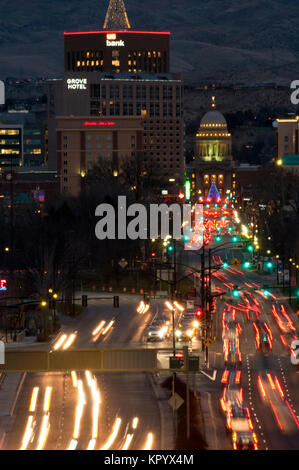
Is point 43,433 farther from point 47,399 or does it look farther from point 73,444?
point 47,399

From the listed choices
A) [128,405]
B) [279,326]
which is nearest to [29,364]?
[128,405]

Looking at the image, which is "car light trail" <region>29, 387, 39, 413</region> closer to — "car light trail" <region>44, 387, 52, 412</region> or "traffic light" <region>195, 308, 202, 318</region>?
"car light trail" <region>44, 387, 52, 412</region>

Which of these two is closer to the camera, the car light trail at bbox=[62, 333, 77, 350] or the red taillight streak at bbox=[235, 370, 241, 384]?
the red taillight streak at bbox=[235, 370, 241, 384]

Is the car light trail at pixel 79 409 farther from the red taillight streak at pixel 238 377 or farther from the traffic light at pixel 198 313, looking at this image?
the traffic light at pixel 198 313

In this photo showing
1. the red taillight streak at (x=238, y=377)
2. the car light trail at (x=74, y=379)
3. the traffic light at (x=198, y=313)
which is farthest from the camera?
the traffic light at (x=198, y=313)

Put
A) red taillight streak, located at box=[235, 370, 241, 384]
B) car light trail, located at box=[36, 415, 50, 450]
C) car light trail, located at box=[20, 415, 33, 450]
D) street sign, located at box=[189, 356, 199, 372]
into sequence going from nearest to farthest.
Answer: car light trail, located at box=[36, 415, 50, 450]
car light trail, located at box=[20, 415, 33, 450]
street sign, located at box=[189, 356, 199, 372]
red taillight streak, located at box=[235, 370, 241, 384]

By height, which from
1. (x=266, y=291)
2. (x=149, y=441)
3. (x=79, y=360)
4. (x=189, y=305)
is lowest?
(x=189, y=305)

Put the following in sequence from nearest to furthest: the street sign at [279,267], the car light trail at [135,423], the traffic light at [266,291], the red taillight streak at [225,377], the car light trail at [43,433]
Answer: the car light trail at [43,433]
the car light trail at [135,423]
the red taillight streak at [225,377]
the traffic light at [266,291]
the street sign at [279,267]

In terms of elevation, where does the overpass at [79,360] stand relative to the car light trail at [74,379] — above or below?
above

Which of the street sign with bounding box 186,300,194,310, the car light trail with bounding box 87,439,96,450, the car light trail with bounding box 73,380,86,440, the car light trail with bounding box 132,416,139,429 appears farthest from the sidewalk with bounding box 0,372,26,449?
the street sign with bounding box 186,300,194,310

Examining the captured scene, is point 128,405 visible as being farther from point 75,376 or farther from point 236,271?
point 236,271

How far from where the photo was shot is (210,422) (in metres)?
57.7

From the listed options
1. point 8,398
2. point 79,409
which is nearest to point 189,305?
point 8,398

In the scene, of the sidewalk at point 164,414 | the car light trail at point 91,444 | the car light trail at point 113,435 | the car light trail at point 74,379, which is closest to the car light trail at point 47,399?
the car light trail at point 74,379
